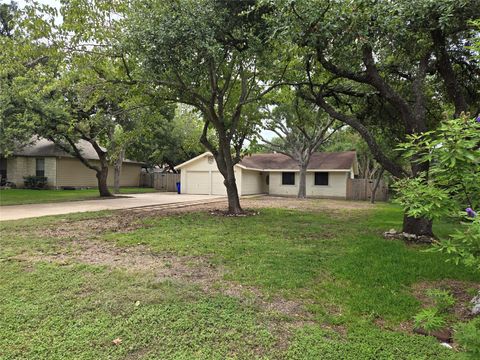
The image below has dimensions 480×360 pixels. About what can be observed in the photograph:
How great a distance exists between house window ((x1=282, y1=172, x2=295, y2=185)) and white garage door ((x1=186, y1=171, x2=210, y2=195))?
6.06 meters

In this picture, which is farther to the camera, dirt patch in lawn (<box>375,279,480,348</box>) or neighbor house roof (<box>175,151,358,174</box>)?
neighbor house roof (<box>175,151,358,174</box>)

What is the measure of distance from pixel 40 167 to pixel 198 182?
11.7 meters

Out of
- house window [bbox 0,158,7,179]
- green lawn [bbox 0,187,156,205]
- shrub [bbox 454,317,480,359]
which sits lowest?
shrub [bbox 454,317,480,359]

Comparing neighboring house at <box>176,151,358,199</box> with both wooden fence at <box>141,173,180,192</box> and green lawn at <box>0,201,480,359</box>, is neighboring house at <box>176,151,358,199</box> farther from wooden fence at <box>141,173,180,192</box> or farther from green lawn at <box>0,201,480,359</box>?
green lawn at <box>0,201,480,359</box>

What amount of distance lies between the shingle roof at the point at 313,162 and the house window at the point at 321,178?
0.61m

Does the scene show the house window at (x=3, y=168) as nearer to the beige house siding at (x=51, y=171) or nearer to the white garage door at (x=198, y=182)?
the beige house siding at (x=51, y=171)

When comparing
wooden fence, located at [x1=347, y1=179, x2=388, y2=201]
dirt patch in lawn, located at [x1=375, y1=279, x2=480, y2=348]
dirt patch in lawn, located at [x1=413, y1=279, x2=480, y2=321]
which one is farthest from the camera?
wooden fence, located at [x1=347, y1=179, x2=388, y2=201]

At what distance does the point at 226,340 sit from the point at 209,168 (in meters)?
21.6

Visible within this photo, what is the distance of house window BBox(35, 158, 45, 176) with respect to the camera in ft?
73.6

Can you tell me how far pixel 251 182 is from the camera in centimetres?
2406

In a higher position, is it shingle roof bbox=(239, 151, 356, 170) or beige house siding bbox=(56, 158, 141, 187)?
shingle roof bbox=(239, 151, 356, 170)

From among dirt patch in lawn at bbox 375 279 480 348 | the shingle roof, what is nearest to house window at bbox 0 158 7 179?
the shingle roof

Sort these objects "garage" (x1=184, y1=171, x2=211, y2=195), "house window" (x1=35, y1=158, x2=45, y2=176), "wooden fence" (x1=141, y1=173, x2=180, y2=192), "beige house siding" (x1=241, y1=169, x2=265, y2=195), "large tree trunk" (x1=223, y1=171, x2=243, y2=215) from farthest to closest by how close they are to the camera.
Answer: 1. "wooden fence" (x1=141, y1=173, x2=180, y2=192)
2. "garage" (x1=184, y1=171, x2=211, y2=195)
3. "beige house siding" (x1=241, y1=169, x2=265, y2=195)
4. "house window" (x1=35, y1=158, x2=45, y2=176)
5. "large tree trunk" (x1=223, y1=171, x2=243, y2=215)

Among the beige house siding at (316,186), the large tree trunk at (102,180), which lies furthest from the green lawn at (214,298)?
the beige house siding at (316,186)
